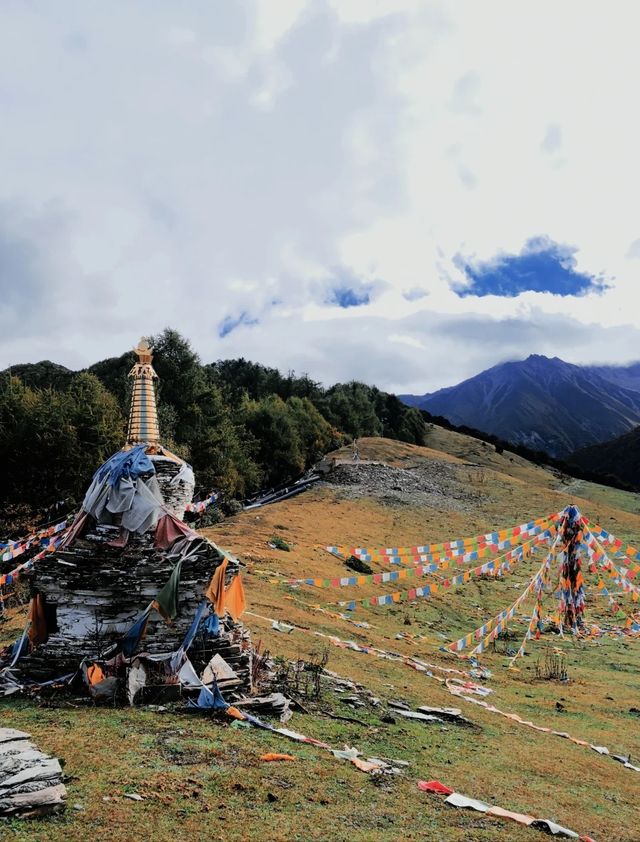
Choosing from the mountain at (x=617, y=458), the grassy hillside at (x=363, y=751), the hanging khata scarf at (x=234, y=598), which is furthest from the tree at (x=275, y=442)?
the mountain at (x=617, y=458)

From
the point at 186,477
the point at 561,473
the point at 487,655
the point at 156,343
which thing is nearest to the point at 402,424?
the point at 561,473

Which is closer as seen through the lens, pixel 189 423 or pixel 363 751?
pixel 363 751

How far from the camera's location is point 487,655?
2059cm

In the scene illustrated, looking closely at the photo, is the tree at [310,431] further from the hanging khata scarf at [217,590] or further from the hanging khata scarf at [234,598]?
the hanging khata scarf at [217,590]

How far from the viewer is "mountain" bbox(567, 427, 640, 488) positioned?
11562 centimetres

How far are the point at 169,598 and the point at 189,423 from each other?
43.4m

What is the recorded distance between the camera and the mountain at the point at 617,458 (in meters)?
116

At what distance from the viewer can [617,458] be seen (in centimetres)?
12350

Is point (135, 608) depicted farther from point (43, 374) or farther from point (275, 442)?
point (43, 374)

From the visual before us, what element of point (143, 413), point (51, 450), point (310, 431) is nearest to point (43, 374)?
point (310, 431)

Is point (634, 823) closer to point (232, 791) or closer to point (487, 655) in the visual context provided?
point (232, 791)

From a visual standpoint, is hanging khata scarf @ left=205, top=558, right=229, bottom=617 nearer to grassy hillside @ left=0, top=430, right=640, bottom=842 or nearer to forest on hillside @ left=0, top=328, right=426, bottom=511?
grassy hillside @ left=0, top=430, right=640, bottom=842

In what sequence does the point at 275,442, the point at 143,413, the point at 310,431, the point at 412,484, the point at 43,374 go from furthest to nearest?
the point at 43,374, the point at 310,431, the point at 275,442, the point at 412,484, the point at 143,413

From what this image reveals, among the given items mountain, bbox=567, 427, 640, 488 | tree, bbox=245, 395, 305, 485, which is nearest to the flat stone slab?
tree, bbox=245, 395, 305, 485
